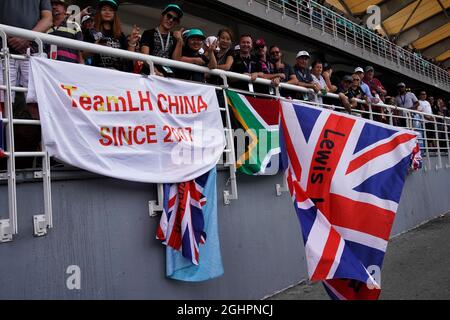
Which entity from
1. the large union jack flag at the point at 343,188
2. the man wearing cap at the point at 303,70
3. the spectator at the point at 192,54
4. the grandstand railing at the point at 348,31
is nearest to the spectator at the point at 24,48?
the spectator at the point at 192,54

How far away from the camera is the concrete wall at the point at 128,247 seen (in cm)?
288

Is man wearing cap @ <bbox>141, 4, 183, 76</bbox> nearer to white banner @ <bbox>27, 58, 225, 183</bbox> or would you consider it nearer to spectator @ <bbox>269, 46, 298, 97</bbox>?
white banner @ <bbox>27, 58, 225, 183</bbox>

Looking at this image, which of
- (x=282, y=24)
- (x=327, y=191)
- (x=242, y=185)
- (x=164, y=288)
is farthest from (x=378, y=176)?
(x=282, y=24)

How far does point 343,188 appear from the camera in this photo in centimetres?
344

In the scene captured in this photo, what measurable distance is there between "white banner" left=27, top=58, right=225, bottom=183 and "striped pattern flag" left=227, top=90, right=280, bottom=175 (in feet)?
1.45

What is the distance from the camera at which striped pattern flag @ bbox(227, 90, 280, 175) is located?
473 centimetres

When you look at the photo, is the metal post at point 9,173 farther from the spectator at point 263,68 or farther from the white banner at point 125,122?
the spectator at point 263,68

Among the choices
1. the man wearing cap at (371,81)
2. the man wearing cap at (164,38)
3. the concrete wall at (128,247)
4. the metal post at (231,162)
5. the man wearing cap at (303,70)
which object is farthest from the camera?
the man wearing cap at (371,81)

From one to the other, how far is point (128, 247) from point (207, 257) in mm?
790

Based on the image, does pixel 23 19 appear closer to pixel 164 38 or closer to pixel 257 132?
pixel 164 38

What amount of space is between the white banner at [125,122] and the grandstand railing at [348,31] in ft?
27.5

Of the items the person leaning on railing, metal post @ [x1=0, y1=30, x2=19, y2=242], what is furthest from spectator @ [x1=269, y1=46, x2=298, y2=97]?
metal post @ [x1=0, y1=30, x2=19, y2=242]

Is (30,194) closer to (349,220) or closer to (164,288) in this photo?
(164,288)

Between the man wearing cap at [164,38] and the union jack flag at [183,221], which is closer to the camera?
the union jack flag at [183,221]
